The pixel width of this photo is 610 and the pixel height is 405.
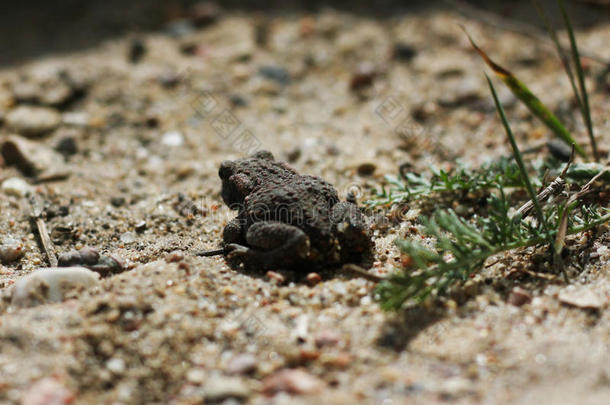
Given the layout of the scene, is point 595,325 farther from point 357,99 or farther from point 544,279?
point 357,99

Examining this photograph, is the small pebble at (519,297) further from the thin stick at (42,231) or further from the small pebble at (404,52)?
the small pebble at (404,52)

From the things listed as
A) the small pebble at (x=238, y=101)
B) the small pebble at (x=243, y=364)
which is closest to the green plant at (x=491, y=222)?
the small pebble at (x=243, y=364)

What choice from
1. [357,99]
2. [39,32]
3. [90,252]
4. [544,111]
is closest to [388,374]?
[90,252]

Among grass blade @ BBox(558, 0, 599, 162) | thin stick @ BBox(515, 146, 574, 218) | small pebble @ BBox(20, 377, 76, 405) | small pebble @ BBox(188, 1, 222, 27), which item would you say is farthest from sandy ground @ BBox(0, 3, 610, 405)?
grass blade @ BBox(558, 0, 599, 162)

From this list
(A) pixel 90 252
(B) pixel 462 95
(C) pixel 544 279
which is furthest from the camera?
(B) pixel 462 95

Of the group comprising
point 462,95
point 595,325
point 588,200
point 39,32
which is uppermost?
point 39,32

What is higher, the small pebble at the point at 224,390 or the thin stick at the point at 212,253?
the thin stick at the point at 212,253

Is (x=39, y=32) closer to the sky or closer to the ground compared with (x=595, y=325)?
closer to the sky
